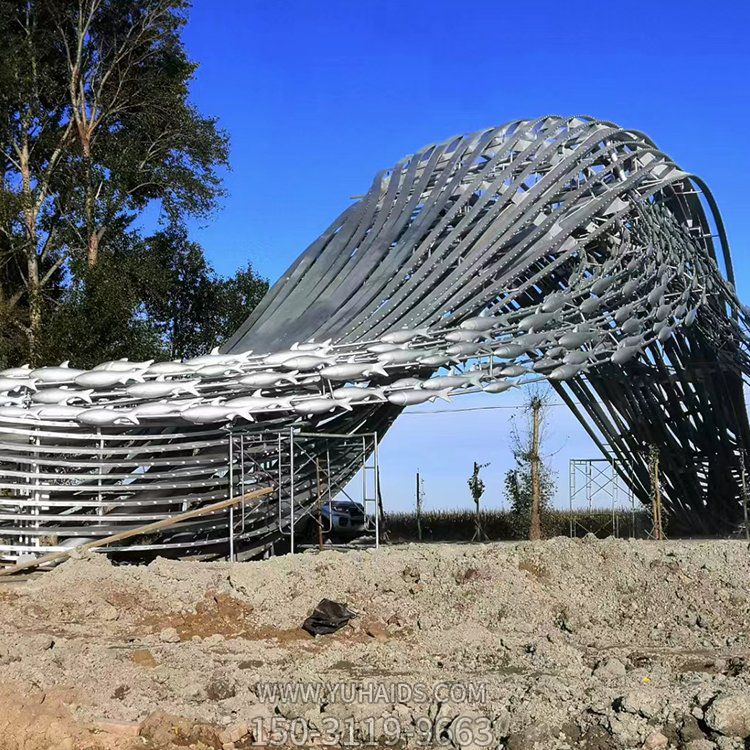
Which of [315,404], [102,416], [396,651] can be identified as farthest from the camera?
[315,404]

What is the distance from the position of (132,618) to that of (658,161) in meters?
15.3

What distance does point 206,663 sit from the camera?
961cm

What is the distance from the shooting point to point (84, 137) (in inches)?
1127

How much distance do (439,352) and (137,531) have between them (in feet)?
17.8

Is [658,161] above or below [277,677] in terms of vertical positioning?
above

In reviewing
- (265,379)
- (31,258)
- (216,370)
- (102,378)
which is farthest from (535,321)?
(31,258)

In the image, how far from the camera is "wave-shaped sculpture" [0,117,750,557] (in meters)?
15.0

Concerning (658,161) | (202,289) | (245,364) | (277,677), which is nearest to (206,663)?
(277,677)

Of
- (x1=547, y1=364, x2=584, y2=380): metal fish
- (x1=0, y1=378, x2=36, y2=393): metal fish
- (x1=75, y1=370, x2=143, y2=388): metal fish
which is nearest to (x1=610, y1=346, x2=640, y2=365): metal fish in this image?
(x1=547, y1=364, x2=584, y2=380): metal fish

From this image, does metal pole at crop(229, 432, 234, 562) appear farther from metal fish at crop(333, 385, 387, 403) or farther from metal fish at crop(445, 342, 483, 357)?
metal fish at crop(445, 342, 483, 357)

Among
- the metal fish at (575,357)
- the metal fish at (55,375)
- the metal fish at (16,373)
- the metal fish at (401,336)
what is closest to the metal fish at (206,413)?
the metal fish at (55,375)

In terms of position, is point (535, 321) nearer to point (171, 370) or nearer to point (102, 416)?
point (171, 370)

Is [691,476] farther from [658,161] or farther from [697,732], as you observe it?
[697,732]

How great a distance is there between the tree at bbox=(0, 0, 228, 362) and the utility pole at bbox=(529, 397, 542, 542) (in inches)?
470
